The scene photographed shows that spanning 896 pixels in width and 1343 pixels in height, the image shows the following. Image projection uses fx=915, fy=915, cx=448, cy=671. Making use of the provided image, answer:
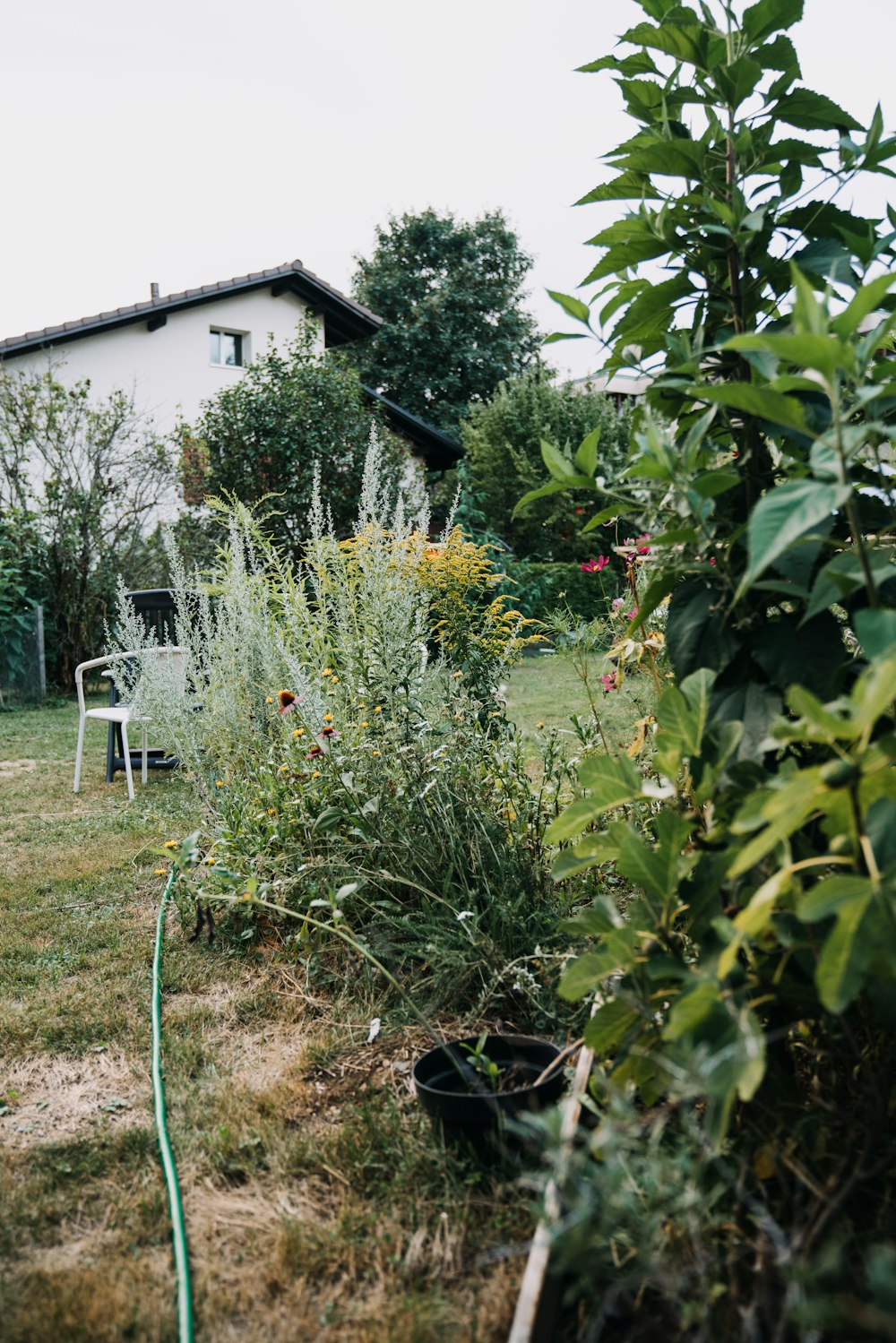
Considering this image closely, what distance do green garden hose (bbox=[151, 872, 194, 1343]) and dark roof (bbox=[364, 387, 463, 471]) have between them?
15225mm

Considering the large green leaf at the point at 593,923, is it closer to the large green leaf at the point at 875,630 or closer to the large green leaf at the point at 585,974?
the large green leaf at the point at 585,974

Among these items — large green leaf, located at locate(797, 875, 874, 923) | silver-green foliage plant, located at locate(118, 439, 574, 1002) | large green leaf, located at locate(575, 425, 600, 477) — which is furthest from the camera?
silver-green foliage plant, located at locate(118, 439, 574, 1002)

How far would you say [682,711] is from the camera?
4.43 feet

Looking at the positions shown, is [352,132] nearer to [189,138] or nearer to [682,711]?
[189,138]

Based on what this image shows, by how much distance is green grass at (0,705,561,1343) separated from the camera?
138 cm

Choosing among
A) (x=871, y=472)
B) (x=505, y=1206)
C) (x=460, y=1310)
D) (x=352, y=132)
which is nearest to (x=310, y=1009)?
(x=505, y=1206)

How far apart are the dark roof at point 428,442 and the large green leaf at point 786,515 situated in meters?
16.2

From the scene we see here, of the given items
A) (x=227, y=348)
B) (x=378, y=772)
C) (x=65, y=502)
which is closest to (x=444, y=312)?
(x=227, y=348)

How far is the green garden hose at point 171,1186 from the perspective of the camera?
1.34 m

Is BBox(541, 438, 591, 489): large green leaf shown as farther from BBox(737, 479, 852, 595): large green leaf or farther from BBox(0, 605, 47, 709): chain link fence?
BBox(0, 605, 47, 709): chain link fence

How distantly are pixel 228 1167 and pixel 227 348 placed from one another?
1663 cm

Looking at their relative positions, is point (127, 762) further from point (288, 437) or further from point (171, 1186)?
point (288, 437)

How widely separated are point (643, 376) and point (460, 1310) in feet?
5.20

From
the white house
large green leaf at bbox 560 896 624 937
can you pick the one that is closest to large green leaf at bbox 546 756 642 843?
large green leaf at bbox 560 896 624 937
